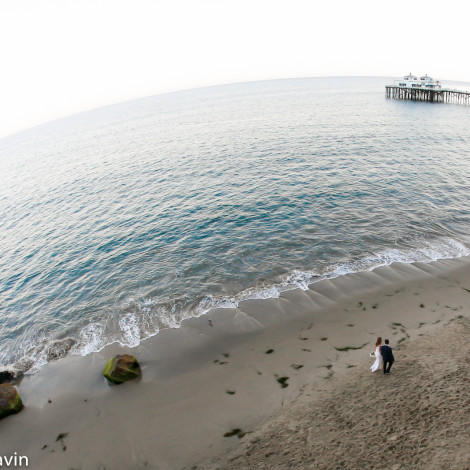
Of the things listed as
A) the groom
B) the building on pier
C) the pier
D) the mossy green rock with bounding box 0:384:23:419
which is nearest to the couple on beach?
the groom

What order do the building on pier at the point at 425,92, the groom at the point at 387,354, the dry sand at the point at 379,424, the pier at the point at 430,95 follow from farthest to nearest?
the building on pier at the point at 425,92 → the pier at the point at 430,95 → the groom at the point at 387,354 → the dry sand at the point at 379,424

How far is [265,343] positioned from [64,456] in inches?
410

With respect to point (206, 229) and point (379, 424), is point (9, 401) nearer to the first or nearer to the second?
point (379, 424)

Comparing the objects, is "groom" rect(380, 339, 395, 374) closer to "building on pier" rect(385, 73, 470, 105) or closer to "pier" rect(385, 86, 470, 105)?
"pier" rect(385, 86, 470, 105)

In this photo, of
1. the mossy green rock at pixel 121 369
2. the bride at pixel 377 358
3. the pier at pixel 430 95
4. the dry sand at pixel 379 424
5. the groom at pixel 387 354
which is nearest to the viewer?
the dry sand at pixel 379 424

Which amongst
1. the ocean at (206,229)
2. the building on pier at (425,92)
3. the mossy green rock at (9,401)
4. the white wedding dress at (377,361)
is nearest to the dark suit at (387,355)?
the white wedding dress at (377,361)

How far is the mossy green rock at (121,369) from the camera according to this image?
47.7 ft

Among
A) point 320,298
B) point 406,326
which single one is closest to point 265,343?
point 320,298

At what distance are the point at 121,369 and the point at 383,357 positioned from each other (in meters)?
13.1

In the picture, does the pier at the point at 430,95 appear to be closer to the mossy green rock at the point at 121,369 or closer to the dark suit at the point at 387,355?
the dark suit at the point at 387,355

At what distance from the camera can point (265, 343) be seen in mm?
15828

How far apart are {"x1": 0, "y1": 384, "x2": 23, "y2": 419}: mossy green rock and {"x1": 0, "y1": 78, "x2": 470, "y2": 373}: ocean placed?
9.49 ft

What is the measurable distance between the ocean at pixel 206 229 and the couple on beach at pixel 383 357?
306 inches

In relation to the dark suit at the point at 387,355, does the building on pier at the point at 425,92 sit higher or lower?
higher
